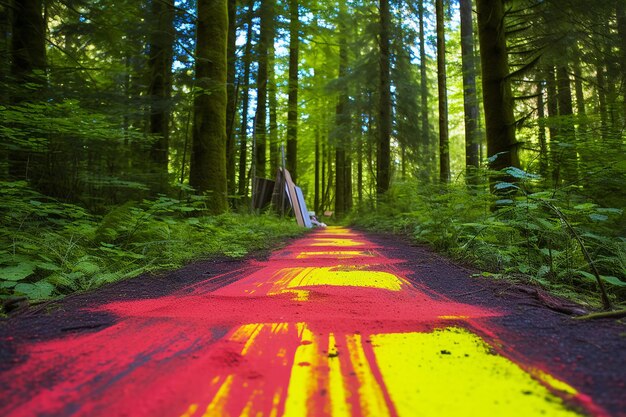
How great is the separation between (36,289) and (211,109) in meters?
5.09

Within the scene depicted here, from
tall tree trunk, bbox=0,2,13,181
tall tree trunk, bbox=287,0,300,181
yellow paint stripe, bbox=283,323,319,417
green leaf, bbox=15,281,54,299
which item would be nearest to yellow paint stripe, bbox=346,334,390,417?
yellow paint stripe, bbox=283,323,319,417

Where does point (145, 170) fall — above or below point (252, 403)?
above

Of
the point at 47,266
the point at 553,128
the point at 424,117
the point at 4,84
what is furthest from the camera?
the point at 424,117

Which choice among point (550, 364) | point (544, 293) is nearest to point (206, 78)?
point (544, 293)

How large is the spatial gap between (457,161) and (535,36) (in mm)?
24758

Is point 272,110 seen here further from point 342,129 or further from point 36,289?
point 36,289

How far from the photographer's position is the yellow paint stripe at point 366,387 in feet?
3.22

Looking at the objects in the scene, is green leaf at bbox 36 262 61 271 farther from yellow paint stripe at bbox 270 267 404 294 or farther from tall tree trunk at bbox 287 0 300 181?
tall tree trunk at bbox 287 0 300 181

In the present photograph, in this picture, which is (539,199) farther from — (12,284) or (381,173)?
(381,173)

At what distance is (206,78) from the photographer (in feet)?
21.2

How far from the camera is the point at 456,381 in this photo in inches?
44.7

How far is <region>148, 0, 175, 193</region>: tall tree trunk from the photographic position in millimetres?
7273

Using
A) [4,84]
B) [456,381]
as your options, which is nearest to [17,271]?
[456,381]

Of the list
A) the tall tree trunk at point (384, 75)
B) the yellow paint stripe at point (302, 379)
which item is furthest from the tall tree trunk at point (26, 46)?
the tall tree trunk at point (384, 75)
